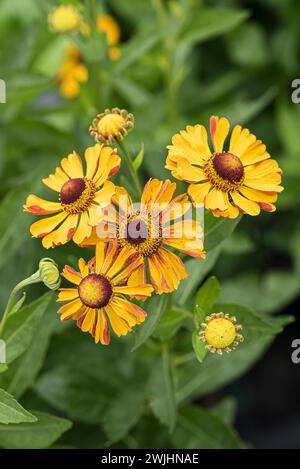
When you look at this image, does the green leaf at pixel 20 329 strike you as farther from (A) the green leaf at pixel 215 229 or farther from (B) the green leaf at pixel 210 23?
(B) the green leaf at pixel 210 23

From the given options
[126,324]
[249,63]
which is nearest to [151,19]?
[249,63]

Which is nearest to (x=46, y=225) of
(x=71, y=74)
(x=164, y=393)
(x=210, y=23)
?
(x=164, y=393)

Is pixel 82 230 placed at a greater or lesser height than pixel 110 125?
lesser

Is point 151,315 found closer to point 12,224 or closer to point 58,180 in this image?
point 58,180

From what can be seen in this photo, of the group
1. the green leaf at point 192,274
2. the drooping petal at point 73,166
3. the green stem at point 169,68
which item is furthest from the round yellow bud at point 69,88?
the drooping petal at point 73,166

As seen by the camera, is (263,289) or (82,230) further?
(263,289)
